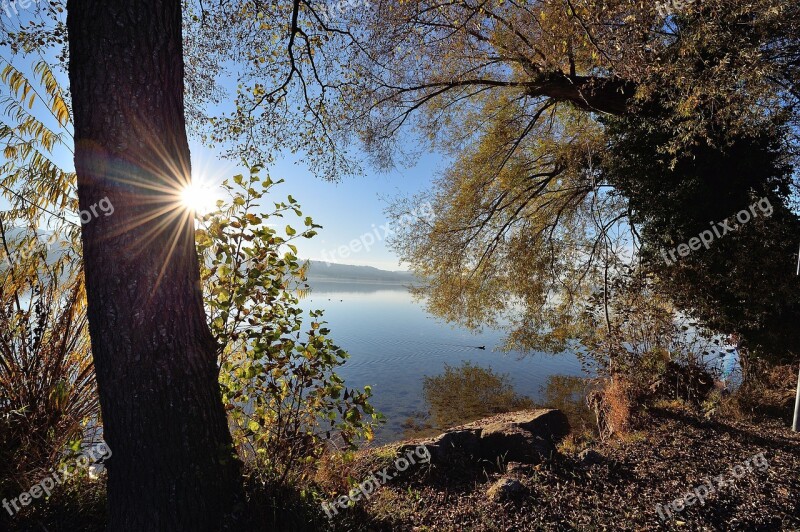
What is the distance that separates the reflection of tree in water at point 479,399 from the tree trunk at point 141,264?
20.9 ft

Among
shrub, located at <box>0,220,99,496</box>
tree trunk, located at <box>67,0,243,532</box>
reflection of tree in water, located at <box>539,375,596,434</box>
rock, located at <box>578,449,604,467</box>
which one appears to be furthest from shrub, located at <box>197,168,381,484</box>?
reflection of tree in water, located at <box>539,375,596,434</box>

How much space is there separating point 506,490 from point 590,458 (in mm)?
1174

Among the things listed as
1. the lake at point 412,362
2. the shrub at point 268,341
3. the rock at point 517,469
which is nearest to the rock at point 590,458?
the rock at point 517,469

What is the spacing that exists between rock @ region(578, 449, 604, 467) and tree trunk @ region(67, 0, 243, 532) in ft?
10.9

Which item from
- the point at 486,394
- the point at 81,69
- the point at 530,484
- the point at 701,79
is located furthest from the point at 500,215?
the point at 81,69

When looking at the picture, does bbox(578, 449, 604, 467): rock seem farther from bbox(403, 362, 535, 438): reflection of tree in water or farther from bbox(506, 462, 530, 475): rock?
bbox(403, 362, 535, 438): reflection of tree in water

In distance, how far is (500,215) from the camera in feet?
37.4

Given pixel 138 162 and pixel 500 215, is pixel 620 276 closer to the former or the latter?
pixel 500 215

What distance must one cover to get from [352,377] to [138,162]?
34.4ft

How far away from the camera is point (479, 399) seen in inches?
420

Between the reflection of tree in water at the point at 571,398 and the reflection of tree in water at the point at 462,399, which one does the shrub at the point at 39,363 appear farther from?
the reflection of tree in water at the point at 571,398

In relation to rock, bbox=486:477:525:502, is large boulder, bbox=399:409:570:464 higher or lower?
lower

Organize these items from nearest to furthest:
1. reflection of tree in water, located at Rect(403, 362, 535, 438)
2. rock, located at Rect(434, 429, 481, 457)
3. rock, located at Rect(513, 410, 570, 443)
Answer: rock, located at Rect(434, 429, 481, 457)
rock, located at Rect(513, 410, 570, 443)
reflection of tree in water, located at Rect(403, 362, 535, 438)

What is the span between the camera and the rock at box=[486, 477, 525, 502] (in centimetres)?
304
